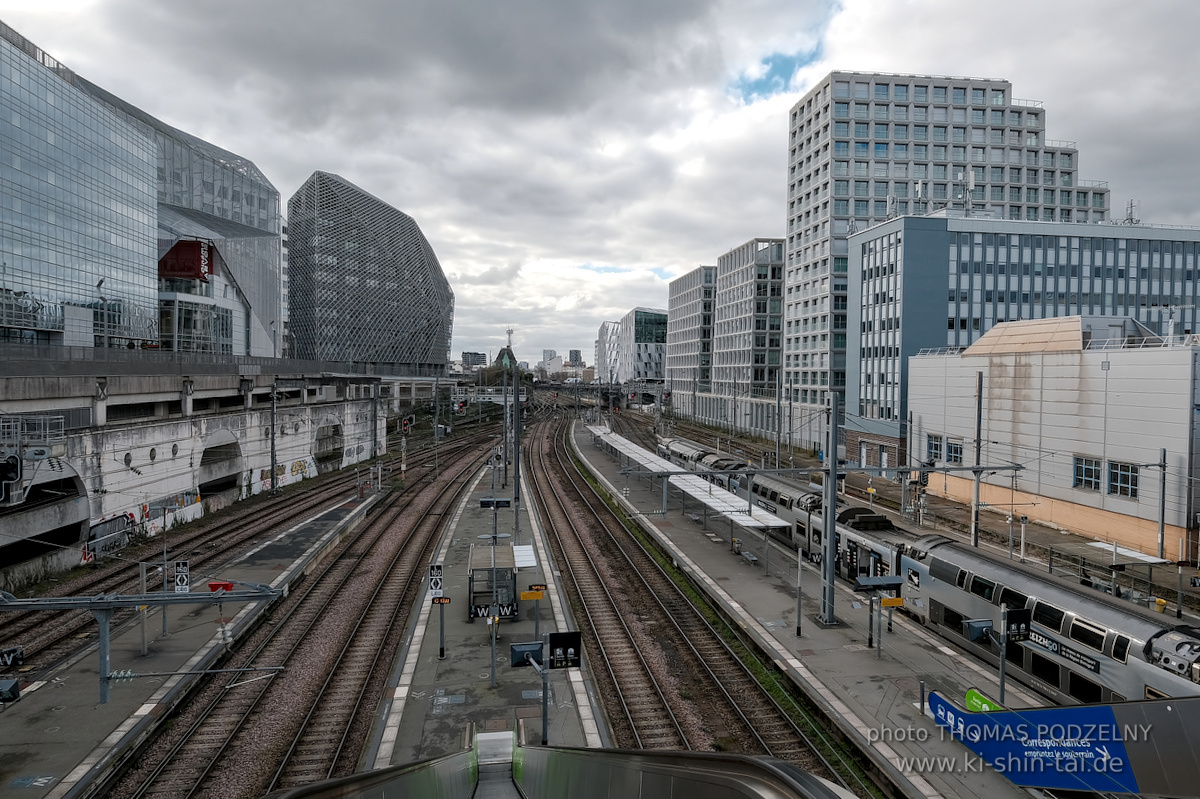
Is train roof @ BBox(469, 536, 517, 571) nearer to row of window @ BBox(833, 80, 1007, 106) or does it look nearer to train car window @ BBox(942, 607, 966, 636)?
train car window @ BBox(942, 607, 966, 636)

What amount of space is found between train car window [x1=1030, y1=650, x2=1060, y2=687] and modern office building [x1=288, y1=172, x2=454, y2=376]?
87599mm

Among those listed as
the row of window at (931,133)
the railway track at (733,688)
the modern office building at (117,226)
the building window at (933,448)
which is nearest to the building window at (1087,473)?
the building window at (933,448)

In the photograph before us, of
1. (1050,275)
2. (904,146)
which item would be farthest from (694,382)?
(1050,275)

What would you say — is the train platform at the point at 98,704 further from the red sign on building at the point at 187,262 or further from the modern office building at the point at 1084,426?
the red sign on building at the point at 187,262

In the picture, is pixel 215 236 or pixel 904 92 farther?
pixel 215 236

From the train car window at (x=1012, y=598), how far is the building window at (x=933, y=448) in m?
29.0

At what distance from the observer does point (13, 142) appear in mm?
39719

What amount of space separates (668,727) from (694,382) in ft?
299

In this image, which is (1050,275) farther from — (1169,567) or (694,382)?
(694,382)

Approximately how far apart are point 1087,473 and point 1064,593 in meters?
20.8

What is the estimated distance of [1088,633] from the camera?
42.5 feet

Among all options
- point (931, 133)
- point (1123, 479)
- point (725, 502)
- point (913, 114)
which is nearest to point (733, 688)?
point (725, 502)

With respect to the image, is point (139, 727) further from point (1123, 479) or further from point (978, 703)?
→ point (1123, 479)

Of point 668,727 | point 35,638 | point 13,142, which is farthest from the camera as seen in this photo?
point 13,142
